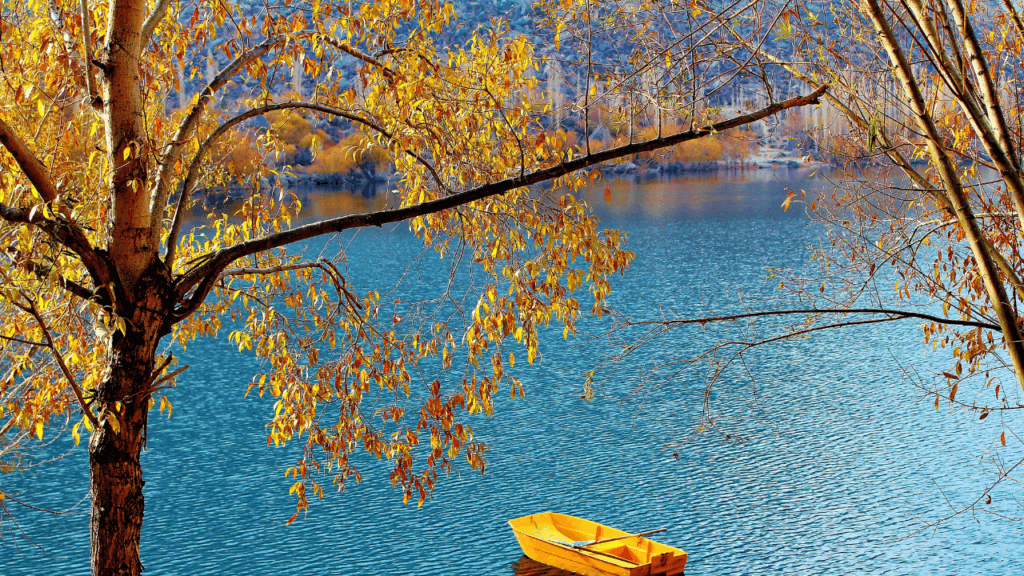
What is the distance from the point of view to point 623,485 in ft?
56.4

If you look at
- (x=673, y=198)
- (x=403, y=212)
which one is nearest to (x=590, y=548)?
(x=403, y=212)

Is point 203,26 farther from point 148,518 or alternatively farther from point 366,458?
point 366,458

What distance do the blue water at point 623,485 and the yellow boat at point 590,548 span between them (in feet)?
1.45

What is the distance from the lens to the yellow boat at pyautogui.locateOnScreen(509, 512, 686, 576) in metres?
13.5

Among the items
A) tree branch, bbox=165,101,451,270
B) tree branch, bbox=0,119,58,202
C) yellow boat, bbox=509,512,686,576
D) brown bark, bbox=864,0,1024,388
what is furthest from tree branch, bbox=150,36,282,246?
yellow boat, bbox=509,512,686,576

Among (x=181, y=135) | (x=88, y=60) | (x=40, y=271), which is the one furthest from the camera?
(x=181, y=135)

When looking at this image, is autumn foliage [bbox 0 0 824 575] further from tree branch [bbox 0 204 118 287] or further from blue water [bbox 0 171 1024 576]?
blue water [bbox 0 171 1024 576]

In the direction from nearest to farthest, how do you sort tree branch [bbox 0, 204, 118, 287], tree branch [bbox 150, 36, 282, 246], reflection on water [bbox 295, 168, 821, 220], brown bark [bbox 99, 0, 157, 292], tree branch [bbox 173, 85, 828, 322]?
tree branch [bbox 0, 204, 118, 287] < tree branch [bbox 173, 85, 828, 322] < brown bark [bbox 99, 0, 157, 292] < tree branch [bbox 150, 36, 282, 246] < reflection on water [bbox 295, 168, 821, 220]

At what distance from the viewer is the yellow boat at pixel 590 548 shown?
44.2 feet

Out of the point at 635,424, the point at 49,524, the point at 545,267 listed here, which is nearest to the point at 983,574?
the point at 635,424

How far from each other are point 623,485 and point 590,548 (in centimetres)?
325

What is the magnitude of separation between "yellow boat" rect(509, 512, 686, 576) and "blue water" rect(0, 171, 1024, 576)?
0.44 meters

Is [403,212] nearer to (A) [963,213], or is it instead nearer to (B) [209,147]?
(B) [209,147]

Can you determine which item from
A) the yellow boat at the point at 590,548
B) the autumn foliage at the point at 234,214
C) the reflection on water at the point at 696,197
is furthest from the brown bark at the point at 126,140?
the reflection on water at the point at 696,197
